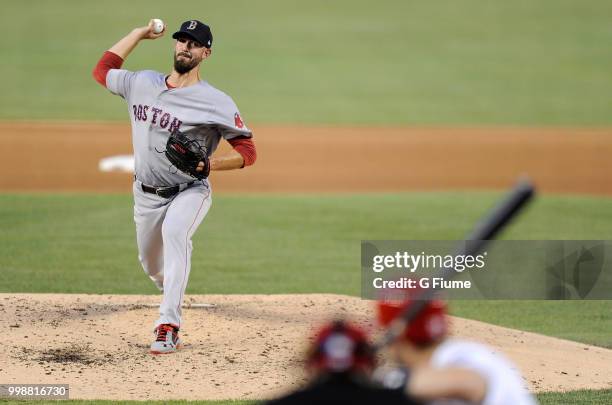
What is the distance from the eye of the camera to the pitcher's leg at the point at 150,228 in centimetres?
751

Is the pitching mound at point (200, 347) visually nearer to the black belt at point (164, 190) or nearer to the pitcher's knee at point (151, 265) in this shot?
the pitcher's knee at point (151, 265)

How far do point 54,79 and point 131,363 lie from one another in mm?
20244

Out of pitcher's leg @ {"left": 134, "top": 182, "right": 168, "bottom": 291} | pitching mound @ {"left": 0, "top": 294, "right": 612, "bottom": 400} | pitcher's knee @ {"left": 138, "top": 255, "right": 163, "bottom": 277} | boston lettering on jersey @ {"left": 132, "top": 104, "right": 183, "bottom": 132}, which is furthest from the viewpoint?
pitcher's knee @ {"left": 138, "top": 255, "right": 163, "bottom": 277}

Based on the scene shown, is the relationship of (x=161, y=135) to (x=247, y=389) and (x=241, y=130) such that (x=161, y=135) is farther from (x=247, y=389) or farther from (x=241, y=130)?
(x=247, y=389)

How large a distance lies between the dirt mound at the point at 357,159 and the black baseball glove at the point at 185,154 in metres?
8.64

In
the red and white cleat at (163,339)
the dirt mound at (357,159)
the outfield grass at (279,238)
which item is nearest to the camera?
the red and white cleat at (163,339)

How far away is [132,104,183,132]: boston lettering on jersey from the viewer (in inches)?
292

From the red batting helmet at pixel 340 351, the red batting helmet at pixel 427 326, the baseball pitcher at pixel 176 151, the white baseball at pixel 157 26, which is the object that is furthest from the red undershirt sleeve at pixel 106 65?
the red batting helmet at pixel 340 351

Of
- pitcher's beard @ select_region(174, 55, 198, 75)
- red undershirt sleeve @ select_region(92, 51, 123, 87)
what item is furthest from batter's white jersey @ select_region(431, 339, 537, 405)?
red undershirt sleeve @ select_region(92, 51, 123, 87)

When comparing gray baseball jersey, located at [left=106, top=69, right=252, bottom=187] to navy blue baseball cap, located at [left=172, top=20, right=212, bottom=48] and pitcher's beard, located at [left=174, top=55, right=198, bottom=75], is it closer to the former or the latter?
pitcher's beard, located at [left=174, top=55, right=198, bottom=75]

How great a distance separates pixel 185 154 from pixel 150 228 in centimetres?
69

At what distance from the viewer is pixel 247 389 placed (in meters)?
6.56

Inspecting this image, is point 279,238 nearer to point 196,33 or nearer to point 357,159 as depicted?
point 196,33

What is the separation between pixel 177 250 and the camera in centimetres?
732
